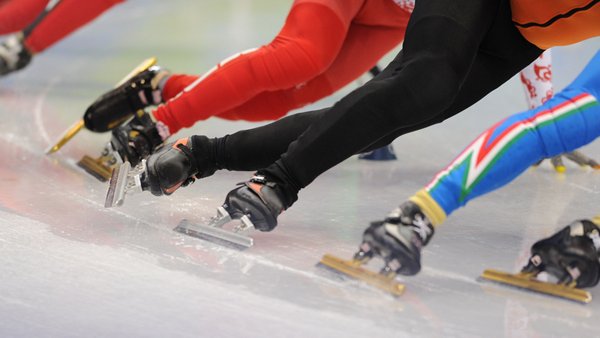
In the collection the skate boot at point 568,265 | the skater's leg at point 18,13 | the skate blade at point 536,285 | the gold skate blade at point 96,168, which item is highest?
the skater's leg at point 18,13

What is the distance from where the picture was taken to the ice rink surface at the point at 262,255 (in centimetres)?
174

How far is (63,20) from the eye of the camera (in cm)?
419

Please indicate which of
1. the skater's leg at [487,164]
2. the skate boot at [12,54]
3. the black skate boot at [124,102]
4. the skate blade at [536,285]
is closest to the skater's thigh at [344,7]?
the black skate boot at [124,102]

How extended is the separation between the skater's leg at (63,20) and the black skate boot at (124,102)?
105 cm

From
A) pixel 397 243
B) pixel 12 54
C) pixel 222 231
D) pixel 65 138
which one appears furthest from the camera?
pixel 12 54

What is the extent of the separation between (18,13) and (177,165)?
7.24ft

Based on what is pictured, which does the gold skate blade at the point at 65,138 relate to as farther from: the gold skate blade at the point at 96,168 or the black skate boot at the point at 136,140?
the black skate boot at the point at 136,140

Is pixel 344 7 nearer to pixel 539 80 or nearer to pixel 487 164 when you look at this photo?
pixel 539 80

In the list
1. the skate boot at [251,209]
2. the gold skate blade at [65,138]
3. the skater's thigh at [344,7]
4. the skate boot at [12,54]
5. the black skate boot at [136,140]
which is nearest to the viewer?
the skate boot at [251,209]

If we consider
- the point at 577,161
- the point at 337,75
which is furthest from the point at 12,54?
the point at 577,161

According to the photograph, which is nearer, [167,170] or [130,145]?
[167,170]

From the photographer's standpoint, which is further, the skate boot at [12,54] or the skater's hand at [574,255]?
the skate boot at [12,54]

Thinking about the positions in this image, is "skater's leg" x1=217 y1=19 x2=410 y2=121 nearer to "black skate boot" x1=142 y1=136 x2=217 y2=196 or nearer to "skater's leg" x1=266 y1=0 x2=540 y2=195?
"black skate boot" x1=142 y1=136 x2=217 y2=196

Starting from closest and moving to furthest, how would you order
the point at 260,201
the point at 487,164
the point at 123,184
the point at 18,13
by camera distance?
1. the point at 487,164
2. the point at 260,201
3. the point at 123,184
4. the point at 18,13
